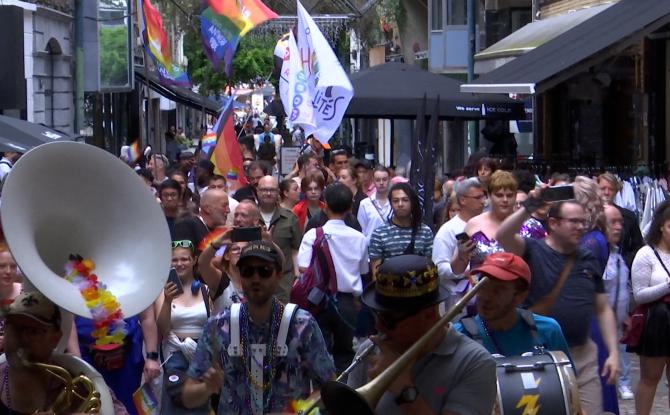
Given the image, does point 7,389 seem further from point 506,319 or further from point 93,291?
point 506,319

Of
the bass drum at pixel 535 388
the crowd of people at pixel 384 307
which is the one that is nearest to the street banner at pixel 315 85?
the crowd of people at pixel 384 307

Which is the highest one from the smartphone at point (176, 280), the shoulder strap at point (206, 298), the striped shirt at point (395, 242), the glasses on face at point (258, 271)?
the glasses on face at point (258, 271)

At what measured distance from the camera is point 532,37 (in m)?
20.8

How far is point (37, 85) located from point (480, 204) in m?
16.6

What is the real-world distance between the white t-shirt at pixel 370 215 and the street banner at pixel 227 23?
275 inches

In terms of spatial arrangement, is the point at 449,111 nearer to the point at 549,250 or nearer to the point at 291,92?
the point at 291,92

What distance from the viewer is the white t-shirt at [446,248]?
8445 mm

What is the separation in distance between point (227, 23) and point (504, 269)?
14.3 metres

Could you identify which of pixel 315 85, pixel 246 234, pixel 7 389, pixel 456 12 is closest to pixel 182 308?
pixel 246 234

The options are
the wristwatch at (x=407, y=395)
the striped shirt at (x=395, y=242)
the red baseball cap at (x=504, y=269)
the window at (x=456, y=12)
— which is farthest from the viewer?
the window at (x=456, y=12)

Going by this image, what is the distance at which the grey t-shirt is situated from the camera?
12.5ft

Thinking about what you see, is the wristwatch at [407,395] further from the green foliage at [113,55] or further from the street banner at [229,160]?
the green foliage at [113,55]

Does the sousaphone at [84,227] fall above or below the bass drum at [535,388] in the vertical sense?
above

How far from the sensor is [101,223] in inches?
184
